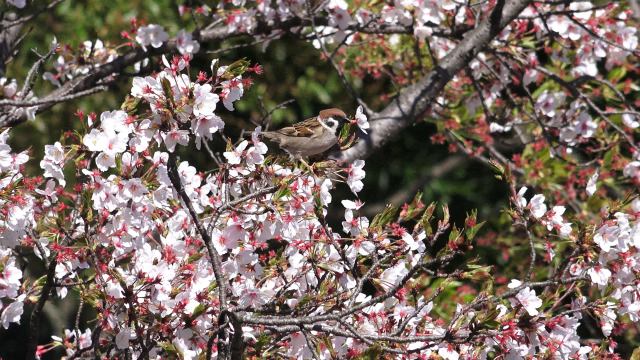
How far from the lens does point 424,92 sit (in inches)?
145

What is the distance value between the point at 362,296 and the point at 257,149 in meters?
0.55

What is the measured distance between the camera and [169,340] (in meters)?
2.33

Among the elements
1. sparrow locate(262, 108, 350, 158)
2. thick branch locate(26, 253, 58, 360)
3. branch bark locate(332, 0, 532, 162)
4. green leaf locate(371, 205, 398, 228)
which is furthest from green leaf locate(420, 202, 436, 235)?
branch bark locate(332, 0, 532, 162)

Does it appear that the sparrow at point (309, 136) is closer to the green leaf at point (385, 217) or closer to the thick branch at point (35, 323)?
the green leaf at point (385, 217)

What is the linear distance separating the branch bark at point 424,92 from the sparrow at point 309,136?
0.22 meters

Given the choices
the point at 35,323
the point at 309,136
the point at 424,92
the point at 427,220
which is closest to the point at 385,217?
the point at 427,220

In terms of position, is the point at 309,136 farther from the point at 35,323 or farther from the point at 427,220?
the point at 35,323

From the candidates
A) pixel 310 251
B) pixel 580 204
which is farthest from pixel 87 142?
pixel 580 204

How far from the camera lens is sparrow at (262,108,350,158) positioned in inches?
125

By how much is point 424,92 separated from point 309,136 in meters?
0.65

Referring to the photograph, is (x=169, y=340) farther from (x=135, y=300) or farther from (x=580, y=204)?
(x=580, y=204)

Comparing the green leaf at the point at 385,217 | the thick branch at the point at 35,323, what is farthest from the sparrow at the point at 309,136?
the thick branch at the point at 35,323

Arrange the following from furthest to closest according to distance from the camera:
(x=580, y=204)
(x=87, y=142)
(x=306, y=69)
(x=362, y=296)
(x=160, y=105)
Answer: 1. (x=306, y=69)
2. (x=580, y=204)
3. (x=362, y=296)
4. (x=87, y=142)
5. (x=160, y=105)

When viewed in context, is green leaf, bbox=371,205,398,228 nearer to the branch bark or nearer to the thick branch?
the thick branch
